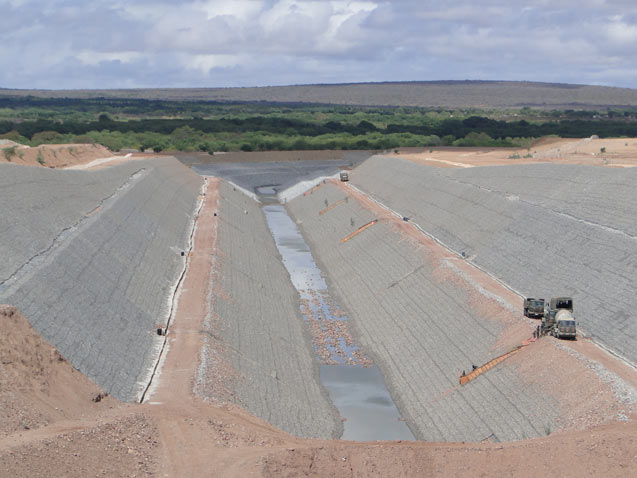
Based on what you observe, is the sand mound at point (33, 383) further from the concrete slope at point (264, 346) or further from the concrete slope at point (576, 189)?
the concrete slope at point (576, 189)

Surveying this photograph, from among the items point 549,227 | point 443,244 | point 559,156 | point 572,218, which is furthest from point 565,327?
point 559,156

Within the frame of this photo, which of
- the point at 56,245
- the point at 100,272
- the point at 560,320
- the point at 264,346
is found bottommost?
the point at 264,346

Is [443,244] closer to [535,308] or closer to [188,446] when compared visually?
[535,308]

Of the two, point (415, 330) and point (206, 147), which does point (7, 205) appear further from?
point (206, 147)

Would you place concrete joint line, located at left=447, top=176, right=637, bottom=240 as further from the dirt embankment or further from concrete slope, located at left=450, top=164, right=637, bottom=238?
the dirt embankment

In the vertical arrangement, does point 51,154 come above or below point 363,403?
above

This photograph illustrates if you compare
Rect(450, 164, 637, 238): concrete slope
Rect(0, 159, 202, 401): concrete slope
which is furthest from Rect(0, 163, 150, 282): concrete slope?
Rect(450, 164, 637, 238): concrete slope

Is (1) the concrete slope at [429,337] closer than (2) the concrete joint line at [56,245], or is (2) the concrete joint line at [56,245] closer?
(1) the concrete slope at [429,337]

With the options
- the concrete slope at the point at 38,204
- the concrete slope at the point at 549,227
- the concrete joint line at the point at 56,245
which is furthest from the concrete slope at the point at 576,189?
the concrete slope at the point at 38,204
